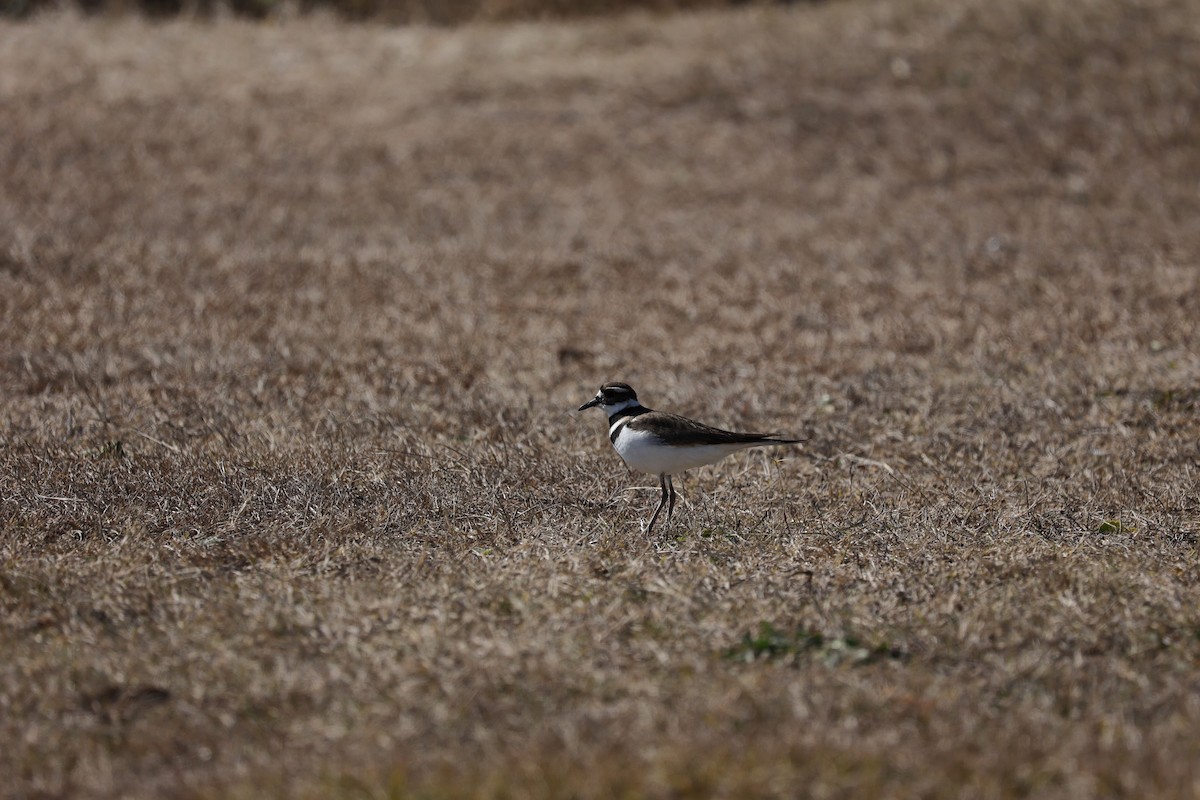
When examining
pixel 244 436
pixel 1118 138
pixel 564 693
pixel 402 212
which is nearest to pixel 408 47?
pixel 402 212

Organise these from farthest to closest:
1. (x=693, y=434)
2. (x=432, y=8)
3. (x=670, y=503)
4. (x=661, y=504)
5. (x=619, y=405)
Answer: (x=432, y=8)
(x=619, y=405)
(x=670, y=503)
(x=661, y=504)
(x=693, y=434)

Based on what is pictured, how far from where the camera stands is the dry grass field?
4328mm

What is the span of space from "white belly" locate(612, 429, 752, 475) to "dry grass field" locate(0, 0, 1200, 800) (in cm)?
32

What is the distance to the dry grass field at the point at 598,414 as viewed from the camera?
433cm

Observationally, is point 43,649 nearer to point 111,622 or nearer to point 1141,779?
point 111,622

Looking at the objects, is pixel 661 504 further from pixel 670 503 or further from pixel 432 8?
pixel 432 8

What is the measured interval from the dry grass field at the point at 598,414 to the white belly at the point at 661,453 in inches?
12.4

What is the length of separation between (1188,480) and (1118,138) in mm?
11429

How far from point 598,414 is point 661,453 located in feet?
8.17

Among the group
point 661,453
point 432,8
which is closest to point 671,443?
point 661,453

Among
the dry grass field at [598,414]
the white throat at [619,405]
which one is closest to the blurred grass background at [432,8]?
the dry grass field at [598,414]

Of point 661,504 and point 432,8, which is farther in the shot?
point 432,8

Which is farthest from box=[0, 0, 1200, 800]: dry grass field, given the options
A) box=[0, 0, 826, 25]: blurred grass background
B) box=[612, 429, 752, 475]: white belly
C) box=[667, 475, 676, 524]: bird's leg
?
box=[0, 0, 826, 25]: blurred grass background

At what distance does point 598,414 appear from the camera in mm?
8859
